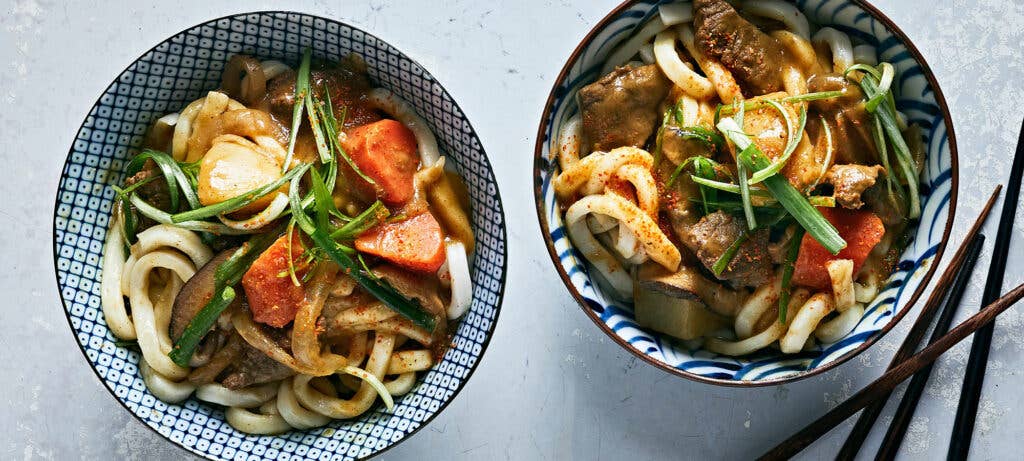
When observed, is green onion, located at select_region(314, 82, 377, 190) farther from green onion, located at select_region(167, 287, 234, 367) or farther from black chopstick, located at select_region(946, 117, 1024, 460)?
black chopstick, located at select_region(946, 117, 1024, 460)

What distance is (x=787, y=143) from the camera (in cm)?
270

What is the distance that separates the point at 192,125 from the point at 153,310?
0.60 metres

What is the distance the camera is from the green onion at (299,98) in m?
2.76

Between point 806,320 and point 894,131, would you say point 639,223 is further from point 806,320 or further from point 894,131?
point 894,131

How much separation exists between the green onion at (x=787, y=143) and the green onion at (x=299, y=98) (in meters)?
1.37

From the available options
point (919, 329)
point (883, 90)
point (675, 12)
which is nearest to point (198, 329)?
point (675, 12)

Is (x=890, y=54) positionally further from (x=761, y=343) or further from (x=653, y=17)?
(x=761, y=343)

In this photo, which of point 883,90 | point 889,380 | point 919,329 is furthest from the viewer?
point 919,329

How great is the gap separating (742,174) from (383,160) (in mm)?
1073

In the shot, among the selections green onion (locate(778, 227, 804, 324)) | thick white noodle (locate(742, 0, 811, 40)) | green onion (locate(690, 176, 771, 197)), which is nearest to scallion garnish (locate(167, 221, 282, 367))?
green onion (locate(690, 176, 771, 197))

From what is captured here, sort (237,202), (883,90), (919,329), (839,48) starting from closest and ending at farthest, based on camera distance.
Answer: (237,202), (883,90), (839,48), (919,329)

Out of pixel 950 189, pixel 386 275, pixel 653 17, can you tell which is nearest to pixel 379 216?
pixel 386 275

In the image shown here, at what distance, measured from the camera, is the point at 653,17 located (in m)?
2.92

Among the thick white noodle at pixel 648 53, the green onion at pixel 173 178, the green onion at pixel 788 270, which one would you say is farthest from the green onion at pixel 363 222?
the green onion at pixel 788 270
